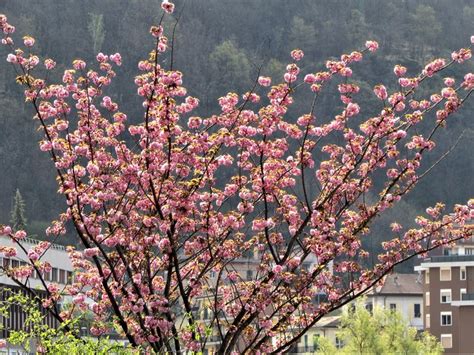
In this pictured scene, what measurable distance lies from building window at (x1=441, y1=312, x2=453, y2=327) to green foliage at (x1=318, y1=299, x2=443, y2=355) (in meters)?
29.4

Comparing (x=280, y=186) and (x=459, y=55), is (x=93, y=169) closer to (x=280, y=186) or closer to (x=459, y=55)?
(x=280, y=186)

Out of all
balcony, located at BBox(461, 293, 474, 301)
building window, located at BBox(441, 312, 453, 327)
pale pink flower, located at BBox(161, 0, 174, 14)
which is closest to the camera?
pale pink flower, located at BBox(161, 0, 174, 14)

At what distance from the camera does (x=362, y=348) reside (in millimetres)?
83875

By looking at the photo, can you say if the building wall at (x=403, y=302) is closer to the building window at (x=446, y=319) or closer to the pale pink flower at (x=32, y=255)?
the building window at (x=446, y=319)

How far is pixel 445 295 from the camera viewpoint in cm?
11956

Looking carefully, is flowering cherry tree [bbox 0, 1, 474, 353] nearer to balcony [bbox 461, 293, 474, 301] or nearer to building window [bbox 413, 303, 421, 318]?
balcony [bbox 461, 293, 474, 301]

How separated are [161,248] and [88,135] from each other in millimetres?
2254

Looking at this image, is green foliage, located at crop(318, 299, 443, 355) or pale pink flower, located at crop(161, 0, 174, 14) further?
green foliage, located at crop(318, 299, 443, 355)

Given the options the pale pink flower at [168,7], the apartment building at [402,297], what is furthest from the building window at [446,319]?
the pale pink flower at [168,7]

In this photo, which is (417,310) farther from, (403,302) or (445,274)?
(445,274)

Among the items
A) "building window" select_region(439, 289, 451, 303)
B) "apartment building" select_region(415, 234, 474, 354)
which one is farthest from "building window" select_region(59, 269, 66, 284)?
"building window" select_region(439, 289, 451, 303)

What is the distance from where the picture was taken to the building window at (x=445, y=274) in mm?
120200

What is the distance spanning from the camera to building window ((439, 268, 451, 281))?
4732 inches

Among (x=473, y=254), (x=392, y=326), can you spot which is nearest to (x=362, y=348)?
(x=392, y=326)
